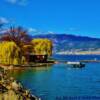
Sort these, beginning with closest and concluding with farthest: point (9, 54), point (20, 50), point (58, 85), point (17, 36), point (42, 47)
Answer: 1. point (58, 85)
2. point (9, 54)
3. point (20, 50)
4. point (17, 36)
5. point (42, 47)

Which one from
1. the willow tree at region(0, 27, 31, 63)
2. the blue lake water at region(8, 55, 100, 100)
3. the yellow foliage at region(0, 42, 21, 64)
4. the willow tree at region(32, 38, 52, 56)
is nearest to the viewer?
the blue lake water at region(8, 55, 100, 100)

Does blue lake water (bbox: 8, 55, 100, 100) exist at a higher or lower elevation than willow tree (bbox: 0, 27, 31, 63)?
lower

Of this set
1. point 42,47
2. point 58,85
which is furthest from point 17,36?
point 58,85

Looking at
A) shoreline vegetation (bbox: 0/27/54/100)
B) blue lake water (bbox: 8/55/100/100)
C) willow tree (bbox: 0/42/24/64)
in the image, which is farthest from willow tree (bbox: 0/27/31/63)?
blue lake water (bbox: 8/55/100/100)

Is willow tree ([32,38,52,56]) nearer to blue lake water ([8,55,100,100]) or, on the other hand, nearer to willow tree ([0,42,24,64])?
willow tree ([0,42,24,64])

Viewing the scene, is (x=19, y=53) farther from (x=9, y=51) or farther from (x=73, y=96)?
(x=73, y=96)

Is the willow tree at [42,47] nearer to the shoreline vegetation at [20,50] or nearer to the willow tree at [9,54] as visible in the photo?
the shoreline vegetation at [20,50]

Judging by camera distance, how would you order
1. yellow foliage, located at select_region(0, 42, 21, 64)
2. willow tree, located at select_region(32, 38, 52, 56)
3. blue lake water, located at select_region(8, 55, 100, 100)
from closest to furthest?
blue lake water, located at select_region(8, 55, 100, 100) → yellow foliage, located at select_region(0, 42, 21, 64) → willow tree, located at select_region(32, 38, 52, 56)

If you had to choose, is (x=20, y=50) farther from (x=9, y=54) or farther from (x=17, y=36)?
(x=17, y=36)

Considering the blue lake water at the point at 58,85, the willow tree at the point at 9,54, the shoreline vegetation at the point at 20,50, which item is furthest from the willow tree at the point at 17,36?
the blue lake water at the point at 58,85

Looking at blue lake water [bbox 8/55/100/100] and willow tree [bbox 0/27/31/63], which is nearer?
blue lake water [bbox 8/55/100/100]

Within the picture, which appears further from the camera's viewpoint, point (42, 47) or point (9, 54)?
point (42, 47)

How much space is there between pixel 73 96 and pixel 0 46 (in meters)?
65.5

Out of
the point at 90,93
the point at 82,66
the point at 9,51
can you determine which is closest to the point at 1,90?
the point at 90,93
